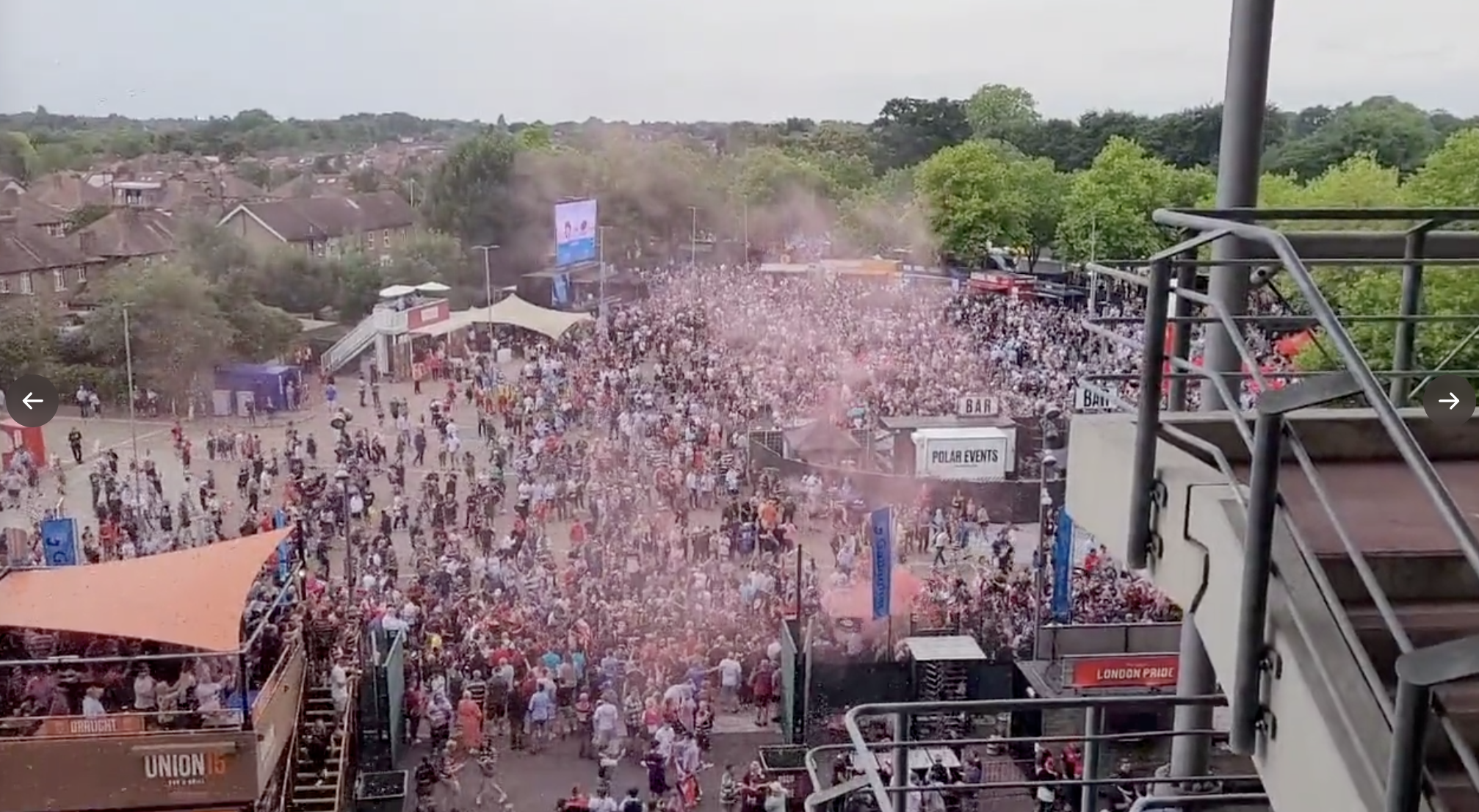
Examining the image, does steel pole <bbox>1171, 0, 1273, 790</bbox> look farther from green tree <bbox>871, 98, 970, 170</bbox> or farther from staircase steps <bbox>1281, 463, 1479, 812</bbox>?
green tree <bbox>871, 98, 970, 170</bbox>

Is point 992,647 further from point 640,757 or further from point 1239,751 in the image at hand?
point 1239,751

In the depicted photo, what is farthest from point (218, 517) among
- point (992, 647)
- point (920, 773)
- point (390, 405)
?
point (920, 773)

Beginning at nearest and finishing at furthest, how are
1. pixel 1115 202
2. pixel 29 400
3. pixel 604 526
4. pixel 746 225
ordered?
pixel 29 400 → pixel 604 526 → pixel 1115 202 → pixel 746 225

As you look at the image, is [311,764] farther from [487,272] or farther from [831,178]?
[831,178]

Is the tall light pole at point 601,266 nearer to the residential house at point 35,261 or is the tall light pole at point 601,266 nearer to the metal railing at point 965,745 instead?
the residential house at point 35,261

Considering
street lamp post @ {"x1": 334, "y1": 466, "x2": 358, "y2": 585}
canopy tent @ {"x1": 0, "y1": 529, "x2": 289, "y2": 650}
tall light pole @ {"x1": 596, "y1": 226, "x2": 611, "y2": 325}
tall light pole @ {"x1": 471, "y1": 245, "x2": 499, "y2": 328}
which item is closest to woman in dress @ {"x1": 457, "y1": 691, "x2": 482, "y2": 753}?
canopy tent @ {"x1": 0, "y1": 529, "x2": 289, "y2": 650}

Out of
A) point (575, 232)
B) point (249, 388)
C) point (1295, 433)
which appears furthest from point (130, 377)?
point (1295, 433)

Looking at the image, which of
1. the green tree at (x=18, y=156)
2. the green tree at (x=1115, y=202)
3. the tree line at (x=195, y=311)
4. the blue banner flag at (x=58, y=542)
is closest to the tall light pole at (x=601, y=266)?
the tree line at (x=195, y=311)
